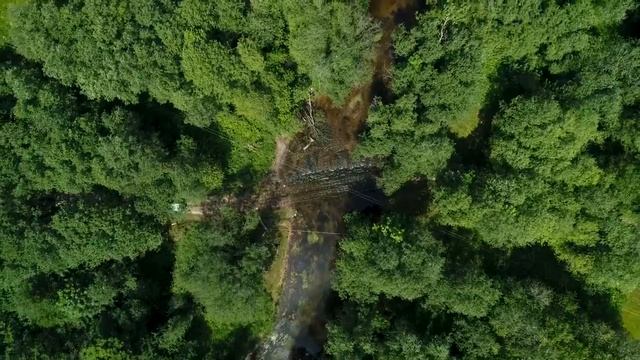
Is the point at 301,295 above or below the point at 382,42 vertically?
below

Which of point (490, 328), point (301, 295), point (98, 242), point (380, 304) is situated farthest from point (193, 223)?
point (490, 328)

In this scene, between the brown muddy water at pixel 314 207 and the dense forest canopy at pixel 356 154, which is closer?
the dense forest canopy at pixel 356 154

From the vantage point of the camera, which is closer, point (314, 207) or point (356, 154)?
point (356, 154)

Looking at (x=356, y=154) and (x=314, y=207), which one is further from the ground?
(x=356, y=154)

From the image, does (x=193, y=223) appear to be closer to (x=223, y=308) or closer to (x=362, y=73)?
(x=223, y=308)

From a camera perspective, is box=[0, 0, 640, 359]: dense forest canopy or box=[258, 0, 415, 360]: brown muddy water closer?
box=[0, 0, 640, 359]: dense forest canopy
